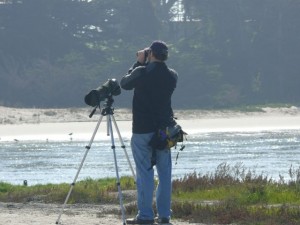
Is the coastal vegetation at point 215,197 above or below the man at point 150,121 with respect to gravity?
below

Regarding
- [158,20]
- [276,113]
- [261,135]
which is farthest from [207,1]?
[261,135]

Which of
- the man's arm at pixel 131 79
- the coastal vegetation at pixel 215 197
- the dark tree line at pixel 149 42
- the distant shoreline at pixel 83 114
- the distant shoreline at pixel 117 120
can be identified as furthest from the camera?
the dark tree line at pixel 149 42

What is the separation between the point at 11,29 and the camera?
6512 cm

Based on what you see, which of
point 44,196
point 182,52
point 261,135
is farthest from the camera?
point 182,52

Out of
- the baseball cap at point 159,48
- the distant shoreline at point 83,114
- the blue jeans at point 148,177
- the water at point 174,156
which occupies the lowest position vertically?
the water at point 174,156

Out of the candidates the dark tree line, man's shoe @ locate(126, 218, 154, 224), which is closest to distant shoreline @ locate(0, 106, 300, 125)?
the dark tree line

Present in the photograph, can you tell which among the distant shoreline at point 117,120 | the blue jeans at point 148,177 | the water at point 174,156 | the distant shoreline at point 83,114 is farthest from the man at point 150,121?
the distant shoreline at point 83,114

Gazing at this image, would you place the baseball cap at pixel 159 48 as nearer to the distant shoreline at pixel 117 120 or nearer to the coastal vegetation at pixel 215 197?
the coastal vegetation at pixel 215 197

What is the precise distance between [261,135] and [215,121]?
257 inches

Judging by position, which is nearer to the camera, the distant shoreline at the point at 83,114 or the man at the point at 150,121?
the man at the point at 150,121

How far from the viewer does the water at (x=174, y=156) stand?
2693 cm

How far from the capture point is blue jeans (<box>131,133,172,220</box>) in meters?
12.6

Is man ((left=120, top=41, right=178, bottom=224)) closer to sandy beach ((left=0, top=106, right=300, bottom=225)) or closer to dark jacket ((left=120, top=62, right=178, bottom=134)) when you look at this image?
dark jacket ((left=120, top=62, right=178, bottom=134))

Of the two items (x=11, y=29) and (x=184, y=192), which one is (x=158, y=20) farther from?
(x=184, y=192)
